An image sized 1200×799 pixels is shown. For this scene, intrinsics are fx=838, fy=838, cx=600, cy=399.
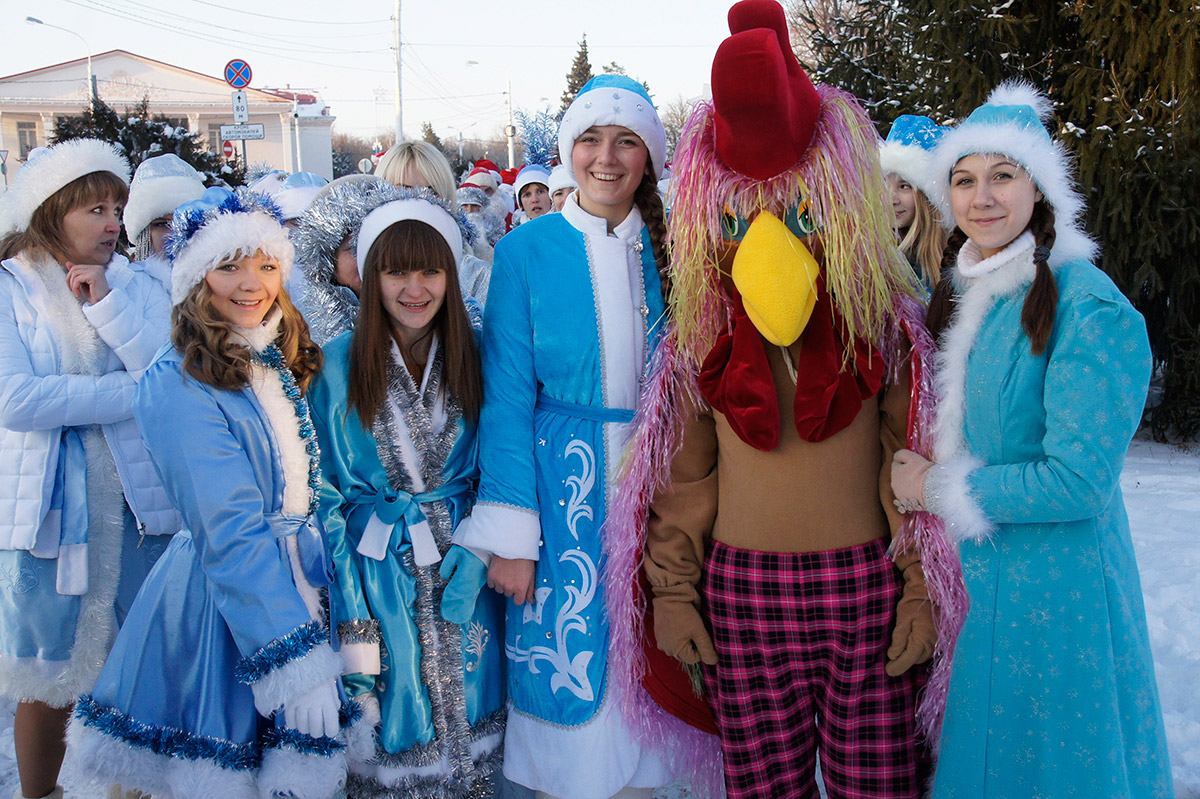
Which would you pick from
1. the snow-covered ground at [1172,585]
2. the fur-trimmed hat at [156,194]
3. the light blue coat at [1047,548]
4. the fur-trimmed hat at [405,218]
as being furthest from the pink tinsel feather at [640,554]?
the fur-trimmed hat at [156,194]

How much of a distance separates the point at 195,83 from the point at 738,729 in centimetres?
5007

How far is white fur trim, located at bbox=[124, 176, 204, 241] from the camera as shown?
3.60 m

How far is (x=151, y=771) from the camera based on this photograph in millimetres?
1989

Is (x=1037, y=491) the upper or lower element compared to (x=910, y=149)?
lower

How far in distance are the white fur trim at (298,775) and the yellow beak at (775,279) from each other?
4.74 feet

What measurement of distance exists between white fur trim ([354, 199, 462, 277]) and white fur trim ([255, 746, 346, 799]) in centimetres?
128

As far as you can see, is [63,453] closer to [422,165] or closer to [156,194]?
[156,194]

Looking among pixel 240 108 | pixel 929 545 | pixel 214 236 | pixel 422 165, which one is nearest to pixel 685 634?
pixel 929 545

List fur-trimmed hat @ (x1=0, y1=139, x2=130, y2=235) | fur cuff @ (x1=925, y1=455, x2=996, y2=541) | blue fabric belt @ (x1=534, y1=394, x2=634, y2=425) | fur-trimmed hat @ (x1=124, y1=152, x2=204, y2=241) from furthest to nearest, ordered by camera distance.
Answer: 1. fur-trimmed hat @ (x1=124, y1=152, x2=204, y2=241)
2. fur-trimmed hat @ (x1=0, y1=139, x2=130, y2=235)
3. blue fabric belt @ (x1=534, y1=394, x2=634, y2=425)
4. fur cuff @ (x1=925, y1=455, x2=996, y2=541)

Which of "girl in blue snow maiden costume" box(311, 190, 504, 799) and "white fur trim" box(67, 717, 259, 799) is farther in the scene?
"girl in blue snow maiden costume" box(311, 190, 504, 799)

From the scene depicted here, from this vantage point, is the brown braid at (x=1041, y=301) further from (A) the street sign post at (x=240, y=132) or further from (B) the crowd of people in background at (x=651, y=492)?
(A) the street sign post at (x=240, y=132)

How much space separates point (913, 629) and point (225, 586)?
162cm

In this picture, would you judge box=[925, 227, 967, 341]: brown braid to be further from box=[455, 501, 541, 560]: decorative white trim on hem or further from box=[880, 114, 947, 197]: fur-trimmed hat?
box=[455, 501, 541, 560]: decorative white trim on hem

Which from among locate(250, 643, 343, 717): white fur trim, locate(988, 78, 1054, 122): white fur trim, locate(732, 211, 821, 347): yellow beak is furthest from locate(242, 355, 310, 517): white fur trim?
locate(988, 78, 1054, 122): white fur trim
